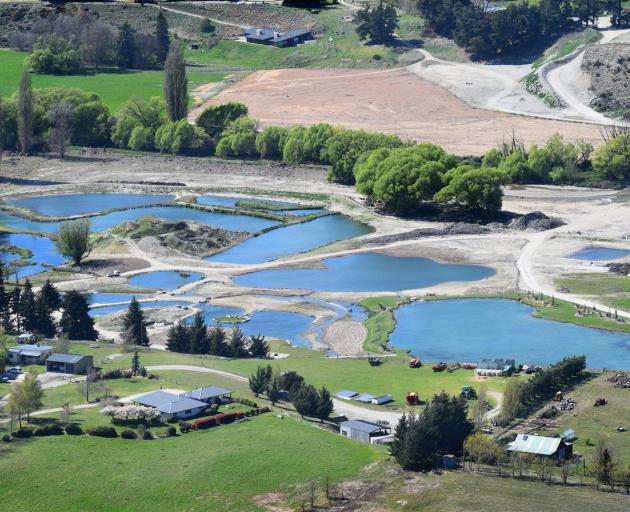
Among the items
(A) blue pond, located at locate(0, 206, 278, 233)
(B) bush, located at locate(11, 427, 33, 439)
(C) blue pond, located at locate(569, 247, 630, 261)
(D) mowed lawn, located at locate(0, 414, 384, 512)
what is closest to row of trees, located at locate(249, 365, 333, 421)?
(D) mowed lawn, located at locate(0, 414, 384, 512)

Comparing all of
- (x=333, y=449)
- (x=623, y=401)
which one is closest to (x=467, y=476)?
(x=333, y=449)

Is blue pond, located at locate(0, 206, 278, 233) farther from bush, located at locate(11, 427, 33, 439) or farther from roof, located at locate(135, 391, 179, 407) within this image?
bush, located at locate(11, 427, 33, 439)

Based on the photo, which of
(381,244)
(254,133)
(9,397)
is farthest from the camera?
(254,133)

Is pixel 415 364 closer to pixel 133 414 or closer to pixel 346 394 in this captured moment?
pixel 346 394

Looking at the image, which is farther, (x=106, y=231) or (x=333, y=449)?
(x=106, y=231)

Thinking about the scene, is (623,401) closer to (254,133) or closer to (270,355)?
(270,355)

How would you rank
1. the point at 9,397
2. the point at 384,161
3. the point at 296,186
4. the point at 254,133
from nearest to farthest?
the point at 9,397
the point at 384,161
the point at 296,186
the point at 254,133
